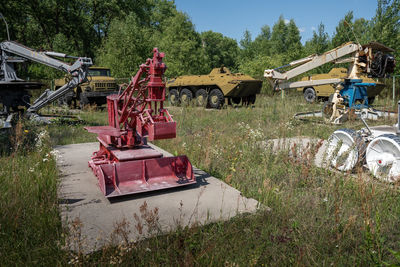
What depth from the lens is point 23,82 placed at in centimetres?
920

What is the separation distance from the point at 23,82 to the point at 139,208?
774cm

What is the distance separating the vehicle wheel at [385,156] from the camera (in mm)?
4098

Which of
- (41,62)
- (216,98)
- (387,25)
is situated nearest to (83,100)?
(41,62)

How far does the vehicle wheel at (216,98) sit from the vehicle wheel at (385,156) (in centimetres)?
1020

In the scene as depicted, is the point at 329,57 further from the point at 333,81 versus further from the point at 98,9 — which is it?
the point at 98,9

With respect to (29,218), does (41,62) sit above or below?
above

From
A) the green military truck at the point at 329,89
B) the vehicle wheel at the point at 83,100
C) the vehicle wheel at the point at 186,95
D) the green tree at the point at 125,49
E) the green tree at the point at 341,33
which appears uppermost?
the green tree at the point at 341,33

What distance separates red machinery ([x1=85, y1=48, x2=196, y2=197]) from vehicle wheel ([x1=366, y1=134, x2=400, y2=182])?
2602 mm

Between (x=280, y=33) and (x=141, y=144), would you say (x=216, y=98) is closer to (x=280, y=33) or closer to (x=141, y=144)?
(x=141, y=144)

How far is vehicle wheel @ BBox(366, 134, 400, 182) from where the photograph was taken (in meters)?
4.10

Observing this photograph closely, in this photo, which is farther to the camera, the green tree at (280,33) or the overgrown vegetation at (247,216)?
the green tree at (280,33)

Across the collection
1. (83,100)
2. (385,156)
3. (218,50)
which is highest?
(218,50)

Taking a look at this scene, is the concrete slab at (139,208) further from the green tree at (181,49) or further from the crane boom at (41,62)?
the green tree at (181,49)

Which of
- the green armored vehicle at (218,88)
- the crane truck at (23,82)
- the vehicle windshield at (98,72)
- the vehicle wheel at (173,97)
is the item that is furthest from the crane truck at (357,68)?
the vehicle windshield at (98,72)
